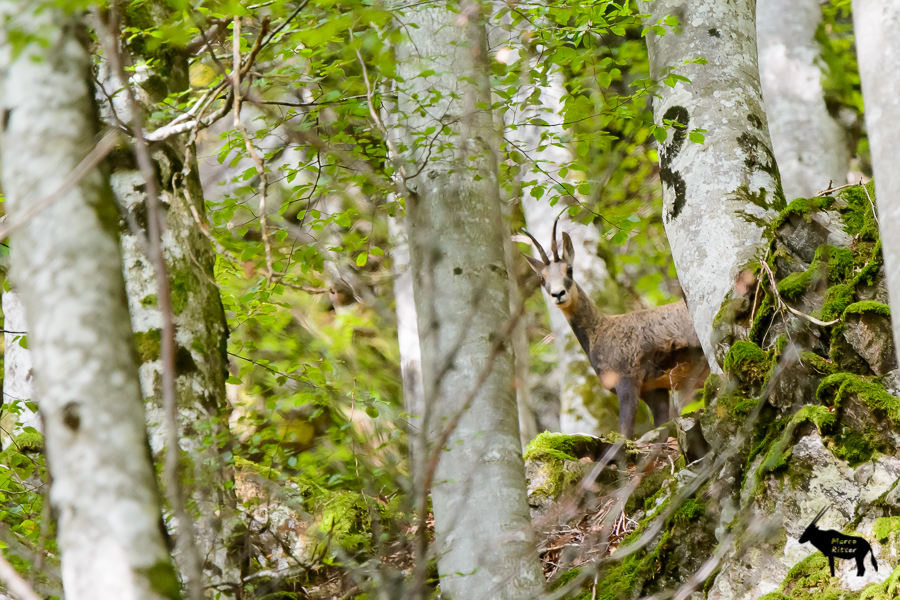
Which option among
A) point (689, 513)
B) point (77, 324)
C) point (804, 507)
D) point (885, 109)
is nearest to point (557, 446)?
point (689, 513)

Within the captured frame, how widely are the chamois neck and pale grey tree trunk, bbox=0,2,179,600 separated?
7.06m

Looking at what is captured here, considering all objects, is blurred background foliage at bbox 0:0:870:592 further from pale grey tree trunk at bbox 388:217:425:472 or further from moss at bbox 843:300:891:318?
pale grey tree trunk at bbox 388:217:425:472

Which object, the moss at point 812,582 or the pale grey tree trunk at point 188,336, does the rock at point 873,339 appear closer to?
the moss at point 812,582

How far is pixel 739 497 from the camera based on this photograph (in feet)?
12.8

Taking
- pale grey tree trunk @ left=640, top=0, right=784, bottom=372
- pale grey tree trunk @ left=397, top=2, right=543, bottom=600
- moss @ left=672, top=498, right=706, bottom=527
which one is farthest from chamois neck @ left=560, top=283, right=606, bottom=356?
pale grey tree trunk @ left=397, top=2, right=543, bottom=600

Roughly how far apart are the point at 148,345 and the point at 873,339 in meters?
3.43

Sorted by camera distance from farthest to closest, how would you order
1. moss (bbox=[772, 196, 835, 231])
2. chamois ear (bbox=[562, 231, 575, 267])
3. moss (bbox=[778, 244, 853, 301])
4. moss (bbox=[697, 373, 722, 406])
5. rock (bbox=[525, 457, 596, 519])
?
chamois ear (bbox=[562, 231, 575, 267]), rock (bbox=[525, 457, 596, 519]), moss (bbox=[697, 373, 722, 406]), moss (bbox=[772, 196, 835, 231]), moss (bbox=[778, 244, 853, 301])

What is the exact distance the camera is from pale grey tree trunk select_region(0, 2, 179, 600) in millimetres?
1351

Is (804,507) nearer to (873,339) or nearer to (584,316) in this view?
(873,339)

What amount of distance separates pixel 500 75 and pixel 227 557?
3.02m

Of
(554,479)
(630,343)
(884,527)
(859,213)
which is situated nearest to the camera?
(884,527)

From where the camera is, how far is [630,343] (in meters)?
8.05

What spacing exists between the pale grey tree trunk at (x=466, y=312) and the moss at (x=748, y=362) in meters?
1.25

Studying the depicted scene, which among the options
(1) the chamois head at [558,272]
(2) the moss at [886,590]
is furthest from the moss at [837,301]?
(1) the chamois head at [558,272]
